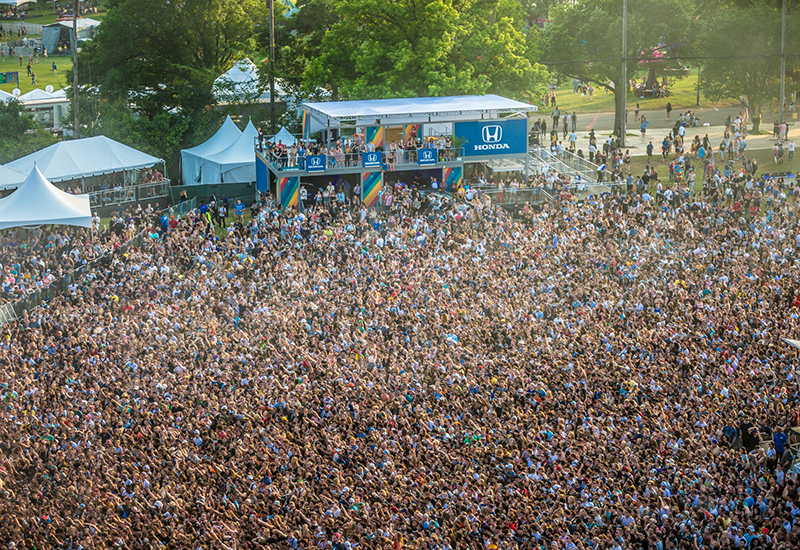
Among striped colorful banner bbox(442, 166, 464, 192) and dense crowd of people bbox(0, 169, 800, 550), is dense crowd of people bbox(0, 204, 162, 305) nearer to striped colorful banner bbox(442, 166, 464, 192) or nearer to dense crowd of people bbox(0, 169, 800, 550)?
dense crowd of people bbox(0, 169, 800, 550)

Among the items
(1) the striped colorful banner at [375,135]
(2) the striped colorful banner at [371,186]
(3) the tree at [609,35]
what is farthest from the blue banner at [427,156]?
(3) the tree at [609,35]

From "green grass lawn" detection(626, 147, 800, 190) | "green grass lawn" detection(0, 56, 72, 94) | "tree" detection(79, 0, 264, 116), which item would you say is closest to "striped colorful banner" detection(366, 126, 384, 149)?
"green grass lawn" detection(626, 147, 800, 190)

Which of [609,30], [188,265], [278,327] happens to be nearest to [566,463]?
[278,327]

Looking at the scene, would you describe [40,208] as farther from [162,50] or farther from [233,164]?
[162,50]

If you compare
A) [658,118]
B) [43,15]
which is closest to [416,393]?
[658,118]

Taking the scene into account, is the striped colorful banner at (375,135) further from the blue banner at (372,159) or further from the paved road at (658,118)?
the paved road at (658,118)

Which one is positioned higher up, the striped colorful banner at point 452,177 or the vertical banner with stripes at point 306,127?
the vertical banner with stripes at point 306,127
